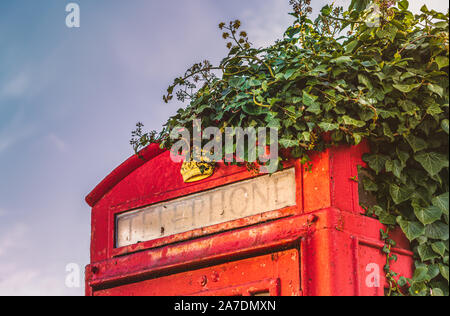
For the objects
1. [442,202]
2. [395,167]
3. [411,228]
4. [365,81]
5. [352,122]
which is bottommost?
[411,228]

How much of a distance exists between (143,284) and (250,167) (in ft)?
3.53

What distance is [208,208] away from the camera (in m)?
3.94

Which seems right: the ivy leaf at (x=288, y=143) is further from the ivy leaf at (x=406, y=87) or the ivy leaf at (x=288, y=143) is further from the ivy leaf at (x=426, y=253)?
the ivy leaf at (x=426, y=253)

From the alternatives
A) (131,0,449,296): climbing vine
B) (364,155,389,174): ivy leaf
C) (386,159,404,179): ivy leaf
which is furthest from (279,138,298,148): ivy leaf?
(386,159,404,179): ivy leaf

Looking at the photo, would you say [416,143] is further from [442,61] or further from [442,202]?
[442,61]

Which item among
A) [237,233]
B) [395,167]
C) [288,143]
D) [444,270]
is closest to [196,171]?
[237,233]

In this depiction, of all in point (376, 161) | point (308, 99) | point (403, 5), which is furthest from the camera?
point (403, 5)

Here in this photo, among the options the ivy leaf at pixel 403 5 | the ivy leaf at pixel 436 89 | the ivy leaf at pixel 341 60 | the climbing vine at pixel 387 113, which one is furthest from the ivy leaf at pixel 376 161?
the ivy leaf at pixel 403 5

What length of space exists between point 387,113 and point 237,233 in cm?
110

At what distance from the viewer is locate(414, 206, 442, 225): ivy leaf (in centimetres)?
343

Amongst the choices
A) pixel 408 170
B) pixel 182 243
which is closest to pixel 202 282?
pixel 182 243

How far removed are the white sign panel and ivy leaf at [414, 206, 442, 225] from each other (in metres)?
0.70

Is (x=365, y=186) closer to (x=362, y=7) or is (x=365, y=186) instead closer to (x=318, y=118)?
(x=318, y=118)

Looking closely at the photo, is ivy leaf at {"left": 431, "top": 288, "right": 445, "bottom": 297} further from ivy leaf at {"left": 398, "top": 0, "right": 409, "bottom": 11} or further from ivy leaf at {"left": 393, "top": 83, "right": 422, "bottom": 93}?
ivy leaf at {"left": 398, "top": 0, "right": 409, "bottom": 11}
